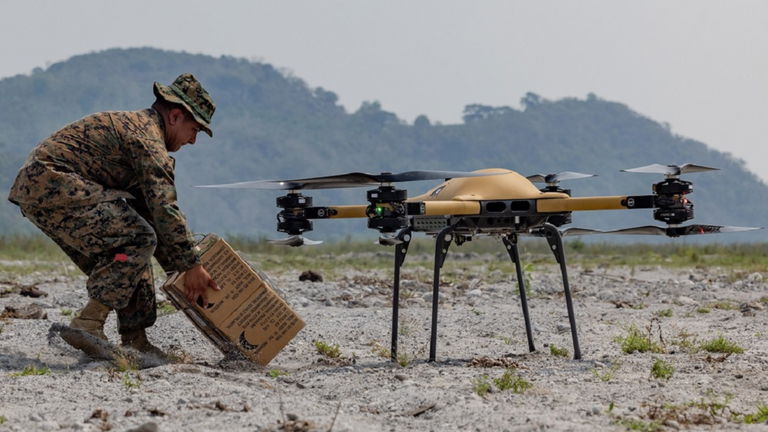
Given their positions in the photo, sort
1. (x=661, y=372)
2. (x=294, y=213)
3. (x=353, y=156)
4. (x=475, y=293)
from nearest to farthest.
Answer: (x=661, y=372)
(x=294, y=213)
(x=475, y=293)
(x=353, y=156)

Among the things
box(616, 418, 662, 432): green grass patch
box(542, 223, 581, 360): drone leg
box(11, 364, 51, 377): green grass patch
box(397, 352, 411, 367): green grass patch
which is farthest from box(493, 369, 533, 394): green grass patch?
box(11, 364, 51, 377): green grass patch

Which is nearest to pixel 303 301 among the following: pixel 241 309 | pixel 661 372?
pixel 241 309

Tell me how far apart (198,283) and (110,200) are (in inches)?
29.8

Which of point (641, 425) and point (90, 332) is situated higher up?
point (90, 332)

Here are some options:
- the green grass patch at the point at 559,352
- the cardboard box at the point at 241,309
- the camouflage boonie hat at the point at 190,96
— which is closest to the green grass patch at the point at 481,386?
the cardboard box at the point at 241,309

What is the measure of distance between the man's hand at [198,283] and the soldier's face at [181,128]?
0.87 m

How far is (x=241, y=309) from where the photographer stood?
258 inches

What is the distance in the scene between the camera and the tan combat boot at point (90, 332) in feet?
21.1

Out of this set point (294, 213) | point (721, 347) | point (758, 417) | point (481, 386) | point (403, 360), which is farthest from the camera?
point (721, 347)

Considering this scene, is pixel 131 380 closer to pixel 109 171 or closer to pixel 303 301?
pixel 109 171

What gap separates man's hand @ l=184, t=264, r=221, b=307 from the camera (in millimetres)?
6289

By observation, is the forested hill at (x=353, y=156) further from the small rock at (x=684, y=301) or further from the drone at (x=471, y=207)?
the drone at (x=471, y=207)

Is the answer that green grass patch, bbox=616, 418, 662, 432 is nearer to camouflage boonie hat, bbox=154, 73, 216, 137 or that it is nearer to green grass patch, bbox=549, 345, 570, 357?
green grass patch, bbox=549, 345, 570, 357

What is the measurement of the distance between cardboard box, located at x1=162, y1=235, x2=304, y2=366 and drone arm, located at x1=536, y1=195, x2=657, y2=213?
70.9 inches
